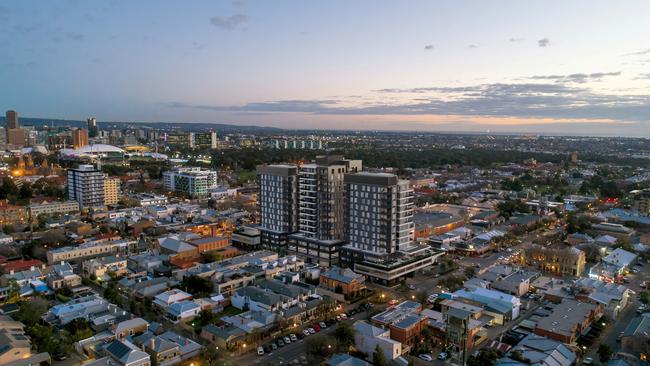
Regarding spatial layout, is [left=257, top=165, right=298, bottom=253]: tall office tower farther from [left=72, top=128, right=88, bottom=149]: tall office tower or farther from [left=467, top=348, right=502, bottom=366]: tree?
[left=72, top=128, right=88, bottom=149]: tall office tower

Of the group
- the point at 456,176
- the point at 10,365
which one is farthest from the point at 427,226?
the point at 456,176

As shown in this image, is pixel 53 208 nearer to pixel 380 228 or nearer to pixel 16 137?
pixel 380 228

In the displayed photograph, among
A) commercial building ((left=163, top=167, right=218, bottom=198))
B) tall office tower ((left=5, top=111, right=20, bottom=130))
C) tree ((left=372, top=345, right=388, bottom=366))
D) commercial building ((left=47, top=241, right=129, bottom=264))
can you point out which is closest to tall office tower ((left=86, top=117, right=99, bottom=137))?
tall office tower ((left=5, top=111, right=20, bottom=130))

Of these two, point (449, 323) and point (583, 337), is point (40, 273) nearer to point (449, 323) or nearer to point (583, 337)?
point (449, 323)

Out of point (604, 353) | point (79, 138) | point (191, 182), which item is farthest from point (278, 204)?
point (79, 138)

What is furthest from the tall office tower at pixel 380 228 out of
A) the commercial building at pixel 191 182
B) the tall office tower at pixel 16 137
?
the tall office tower at pixel 16 137

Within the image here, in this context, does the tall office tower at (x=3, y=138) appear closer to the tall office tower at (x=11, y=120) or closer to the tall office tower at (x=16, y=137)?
the tall office tower at (x=16, y=137)

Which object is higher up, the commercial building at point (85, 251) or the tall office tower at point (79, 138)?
the tall office tower at point (79, 138)
